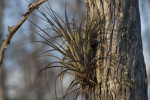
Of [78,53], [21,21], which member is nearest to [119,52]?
[78,53]

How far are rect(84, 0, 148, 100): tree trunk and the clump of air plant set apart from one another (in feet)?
0.19

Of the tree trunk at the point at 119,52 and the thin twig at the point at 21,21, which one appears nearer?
the tree trunk at the point at 119,52

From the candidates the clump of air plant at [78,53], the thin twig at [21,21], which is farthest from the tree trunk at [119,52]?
the thin twig at [21,21]

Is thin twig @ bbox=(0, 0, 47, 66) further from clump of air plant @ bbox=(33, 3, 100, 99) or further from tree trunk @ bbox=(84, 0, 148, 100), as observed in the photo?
tree trunk @ bbox=(84, 0, 148, 100)

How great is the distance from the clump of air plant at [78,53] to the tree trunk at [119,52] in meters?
0.06

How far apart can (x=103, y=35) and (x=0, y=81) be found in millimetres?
11404

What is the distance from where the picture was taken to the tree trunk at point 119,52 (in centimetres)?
178

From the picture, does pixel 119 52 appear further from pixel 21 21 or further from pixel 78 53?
pixel 21 21

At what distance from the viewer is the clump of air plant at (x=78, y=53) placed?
1862 mm

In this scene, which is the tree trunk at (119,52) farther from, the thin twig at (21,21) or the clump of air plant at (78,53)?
the thin twig at (21,21)

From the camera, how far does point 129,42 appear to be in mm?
1845

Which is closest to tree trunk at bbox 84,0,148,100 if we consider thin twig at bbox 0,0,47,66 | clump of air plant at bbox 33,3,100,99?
clump of air plant at bbox 33,3,100,99

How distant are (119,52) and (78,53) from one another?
31 cm

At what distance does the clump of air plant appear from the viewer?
6.11 ft
